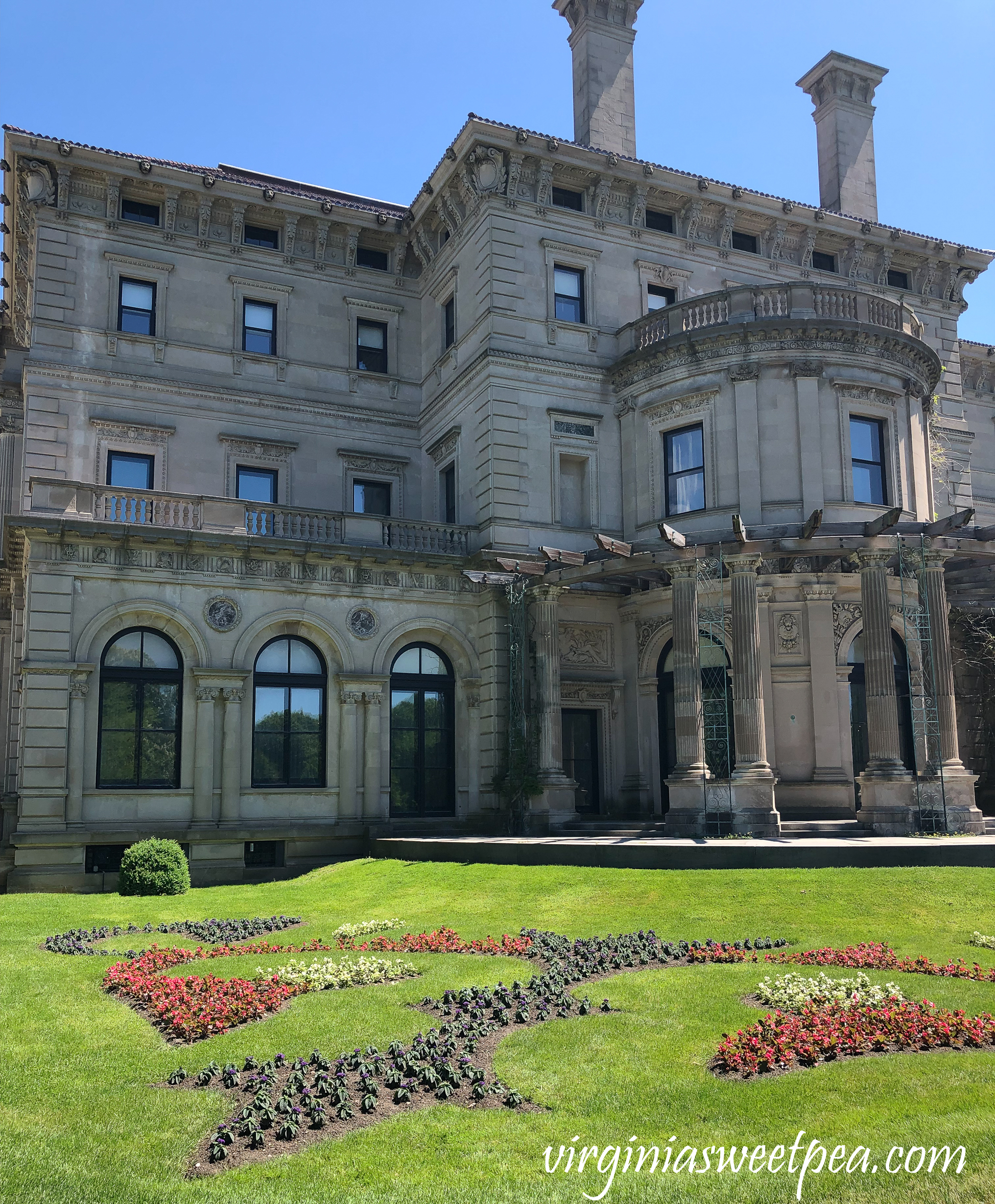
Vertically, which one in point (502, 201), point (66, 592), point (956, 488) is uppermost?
point (502, 201)

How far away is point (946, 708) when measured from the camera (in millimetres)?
24312

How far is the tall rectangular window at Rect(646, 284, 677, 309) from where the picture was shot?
33.6 meters

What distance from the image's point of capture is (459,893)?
19.9 meters

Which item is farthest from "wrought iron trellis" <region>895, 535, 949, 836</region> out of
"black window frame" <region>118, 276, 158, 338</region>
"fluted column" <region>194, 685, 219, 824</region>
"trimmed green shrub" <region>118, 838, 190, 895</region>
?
"black window frame" <region>118, 276, 158, 338</region>

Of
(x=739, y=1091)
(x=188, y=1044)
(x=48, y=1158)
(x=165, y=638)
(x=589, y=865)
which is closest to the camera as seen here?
(x=48, y=1158)

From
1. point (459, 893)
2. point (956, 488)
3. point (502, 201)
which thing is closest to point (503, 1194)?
point (459, 893)

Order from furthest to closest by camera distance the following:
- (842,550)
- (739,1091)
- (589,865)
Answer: (842,550) → (589,865) → (739,1091)

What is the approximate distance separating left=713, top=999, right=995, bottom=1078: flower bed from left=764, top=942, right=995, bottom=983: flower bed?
69.7 inches

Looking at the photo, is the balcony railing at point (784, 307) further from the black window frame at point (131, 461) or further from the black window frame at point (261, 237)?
the black window frame at point (131, 461)

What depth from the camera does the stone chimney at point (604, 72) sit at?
33.9 meters

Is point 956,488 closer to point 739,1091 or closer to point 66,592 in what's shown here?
point 66,592

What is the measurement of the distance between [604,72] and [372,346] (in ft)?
35.7

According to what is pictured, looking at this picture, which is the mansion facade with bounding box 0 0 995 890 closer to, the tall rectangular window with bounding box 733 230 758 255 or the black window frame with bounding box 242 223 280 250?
the black window frame with bounding box 242 223 280 250

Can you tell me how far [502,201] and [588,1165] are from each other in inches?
1100
